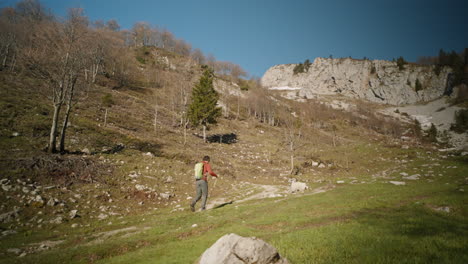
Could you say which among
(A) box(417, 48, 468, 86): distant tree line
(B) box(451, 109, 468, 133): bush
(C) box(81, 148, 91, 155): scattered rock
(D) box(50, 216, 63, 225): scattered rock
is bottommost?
(D) box(50, 216, 63, 225): scattered rock

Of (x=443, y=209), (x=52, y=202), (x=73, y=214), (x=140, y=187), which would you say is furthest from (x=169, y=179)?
(x=443, y=209)

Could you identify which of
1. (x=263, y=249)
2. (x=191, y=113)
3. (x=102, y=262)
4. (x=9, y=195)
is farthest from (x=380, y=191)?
(x=191, y=113)

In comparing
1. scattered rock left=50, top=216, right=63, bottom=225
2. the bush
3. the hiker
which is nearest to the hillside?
scattered rock left=50, top=216, right=63, bottom=225

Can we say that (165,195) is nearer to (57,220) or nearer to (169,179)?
(169,179)

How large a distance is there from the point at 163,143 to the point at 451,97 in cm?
21397

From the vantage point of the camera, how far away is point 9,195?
12.4 metres

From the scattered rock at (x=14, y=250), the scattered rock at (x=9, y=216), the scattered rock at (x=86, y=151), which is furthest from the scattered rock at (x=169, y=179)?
the scattered rock at (x=14, y=250)

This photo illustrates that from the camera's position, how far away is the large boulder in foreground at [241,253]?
4848 millimetres

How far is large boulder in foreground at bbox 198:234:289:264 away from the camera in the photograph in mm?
4848

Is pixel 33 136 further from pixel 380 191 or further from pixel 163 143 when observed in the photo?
pixel 380 191

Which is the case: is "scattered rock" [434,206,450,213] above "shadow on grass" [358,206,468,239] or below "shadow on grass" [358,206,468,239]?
below

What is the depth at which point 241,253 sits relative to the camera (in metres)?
4.89

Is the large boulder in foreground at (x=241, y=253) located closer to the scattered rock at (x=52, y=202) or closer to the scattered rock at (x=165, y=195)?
the scattered rock at (x=52, y=202)

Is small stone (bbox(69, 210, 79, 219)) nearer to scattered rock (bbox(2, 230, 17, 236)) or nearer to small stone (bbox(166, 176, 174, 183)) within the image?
scattered rock (bbox(2, 230, 17, 236))
